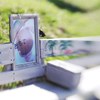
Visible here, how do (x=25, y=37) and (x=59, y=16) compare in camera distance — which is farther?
(x=59, y=16)

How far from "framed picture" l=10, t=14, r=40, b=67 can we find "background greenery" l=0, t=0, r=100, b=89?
A: 0.05 m

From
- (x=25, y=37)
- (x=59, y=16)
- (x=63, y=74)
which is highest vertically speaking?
(x=59, y=16)

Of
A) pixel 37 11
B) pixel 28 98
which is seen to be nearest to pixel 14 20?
pixel 37 11

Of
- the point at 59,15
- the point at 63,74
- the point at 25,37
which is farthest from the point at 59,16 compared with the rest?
the point at 63,74

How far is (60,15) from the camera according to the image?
2.28 metres

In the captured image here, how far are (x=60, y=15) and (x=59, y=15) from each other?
0.04 feet

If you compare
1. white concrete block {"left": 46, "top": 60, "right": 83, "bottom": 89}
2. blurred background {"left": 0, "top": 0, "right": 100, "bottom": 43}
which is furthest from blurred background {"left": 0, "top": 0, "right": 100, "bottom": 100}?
white concrete block {"left": 46, "top": 60, "right": 83, "bottom": 89}

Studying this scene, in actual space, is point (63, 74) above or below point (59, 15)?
below

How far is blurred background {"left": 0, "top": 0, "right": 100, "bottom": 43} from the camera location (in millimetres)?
1936

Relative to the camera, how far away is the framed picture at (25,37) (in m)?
1.93

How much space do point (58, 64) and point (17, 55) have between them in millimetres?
334

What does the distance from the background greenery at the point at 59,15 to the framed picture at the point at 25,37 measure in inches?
2.1

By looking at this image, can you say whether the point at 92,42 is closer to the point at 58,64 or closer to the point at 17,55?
the point at 58,64

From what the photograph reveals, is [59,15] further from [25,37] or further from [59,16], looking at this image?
[25,37]
